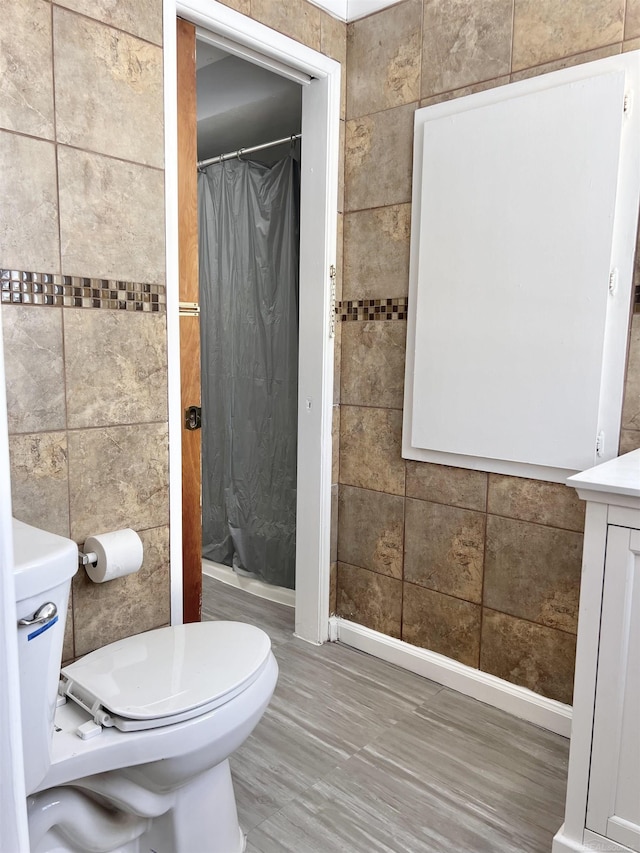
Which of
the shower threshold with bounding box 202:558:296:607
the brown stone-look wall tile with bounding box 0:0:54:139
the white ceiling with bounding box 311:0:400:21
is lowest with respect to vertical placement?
the shower threshold with bounding box 202:558:296:607

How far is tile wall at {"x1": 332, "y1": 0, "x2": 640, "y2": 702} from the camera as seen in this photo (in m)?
1.85

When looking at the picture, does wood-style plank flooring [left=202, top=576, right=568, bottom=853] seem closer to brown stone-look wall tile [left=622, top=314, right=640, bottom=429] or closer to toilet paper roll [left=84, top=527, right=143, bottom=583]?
toilet paper roll [left=84, top=527, right=143, bottom=583]

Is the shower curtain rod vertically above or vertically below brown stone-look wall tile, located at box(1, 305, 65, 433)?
above

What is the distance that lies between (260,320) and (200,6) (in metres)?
1.35

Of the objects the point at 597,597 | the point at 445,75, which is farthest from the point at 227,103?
the point at 597,597

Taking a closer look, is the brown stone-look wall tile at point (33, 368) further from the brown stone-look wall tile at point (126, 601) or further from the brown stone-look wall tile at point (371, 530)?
the brown stone-look wall tile at point (371, 530)

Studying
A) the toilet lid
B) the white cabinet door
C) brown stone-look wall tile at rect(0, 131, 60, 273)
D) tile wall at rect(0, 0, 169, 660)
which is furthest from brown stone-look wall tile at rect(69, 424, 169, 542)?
the white cabinet door

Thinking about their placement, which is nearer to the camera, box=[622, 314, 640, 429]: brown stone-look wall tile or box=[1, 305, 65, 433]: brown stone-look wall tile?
box=[1, 305, 65, 433]: brown stone-look wall tile

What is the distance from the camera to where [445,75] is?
6.64 ft

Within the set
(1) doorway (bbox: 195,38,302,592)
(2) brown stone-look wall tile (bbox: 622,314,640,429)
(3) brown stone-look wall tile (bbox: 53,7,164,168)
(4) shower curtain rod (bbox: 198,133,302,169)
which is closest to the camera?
(3) brown stone-look wall tile (bbox: 53,7,164,168)

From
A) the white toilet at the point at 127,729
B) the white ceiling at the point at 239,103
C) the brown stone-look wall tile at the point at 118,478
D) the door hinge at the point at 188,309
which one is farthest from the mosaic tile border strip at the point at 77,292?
the white ceiling at the point at 239,103

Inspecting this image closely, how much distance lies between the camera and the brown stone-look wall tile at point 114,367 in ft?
5.15

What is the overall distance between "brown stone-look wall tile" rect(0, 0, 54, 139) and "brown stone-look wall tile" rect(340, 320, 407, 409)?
47.8 inches

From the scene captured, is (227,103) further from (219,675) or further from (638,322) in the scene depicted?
(219,675)
